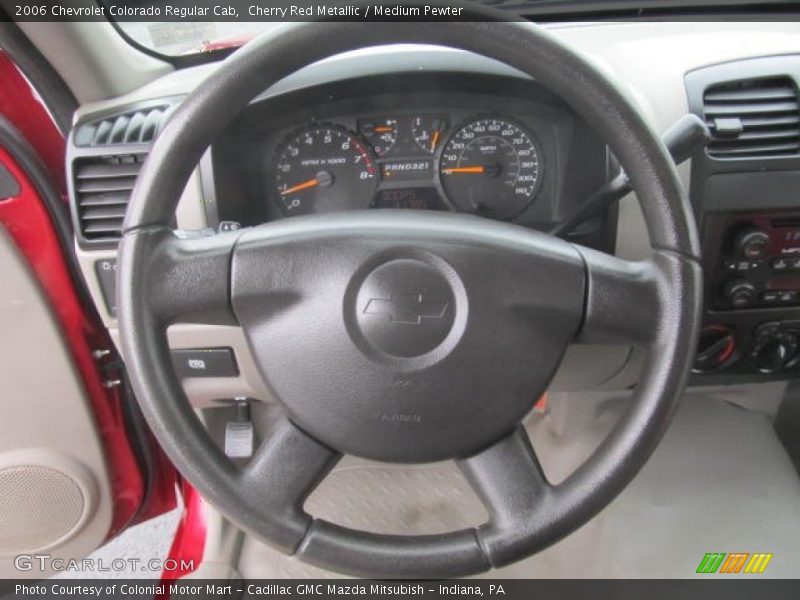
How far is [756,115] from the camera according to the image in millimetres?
1018

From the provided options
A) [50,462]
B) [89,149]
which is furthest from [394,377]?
[50,462]

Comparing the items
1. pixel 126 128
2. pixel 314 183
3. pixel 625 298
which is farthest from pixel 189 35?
pixel 625 298

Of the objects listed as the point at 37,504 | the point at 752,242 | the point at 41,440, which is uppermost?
the point at 752,242

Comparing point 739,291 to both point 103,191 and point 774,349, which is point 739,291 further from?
point 103,191

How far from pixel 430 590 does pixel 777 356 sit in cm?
76

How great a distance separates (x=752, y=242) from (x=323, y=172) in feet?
2.16

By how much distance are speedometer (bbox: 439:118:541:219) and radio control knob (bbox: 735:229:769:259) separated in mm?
314

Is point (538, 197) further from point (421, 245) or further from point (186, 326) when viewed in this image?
point (186, 326)

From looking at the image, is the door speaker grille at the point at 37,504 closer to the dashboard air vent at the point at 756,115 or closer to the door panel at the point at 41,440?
the door panel at the point at 41,440

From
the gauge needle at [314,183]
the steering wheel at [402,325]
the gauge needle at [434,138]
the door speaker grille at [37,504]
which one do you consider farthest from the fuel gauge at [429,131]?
the door speaker grille at [37,504]

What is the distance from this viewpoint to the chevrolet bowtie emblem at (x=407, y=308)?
2.38 feet

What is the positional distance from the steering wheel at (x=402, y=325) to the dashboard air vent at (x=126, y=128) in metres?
0.35

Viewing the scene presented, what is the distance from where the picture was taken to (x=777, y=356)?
3.77ft

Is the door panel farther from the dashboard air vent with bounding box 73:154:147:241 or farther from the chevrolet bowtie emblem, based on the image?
the chevrolet bowtie emblem
